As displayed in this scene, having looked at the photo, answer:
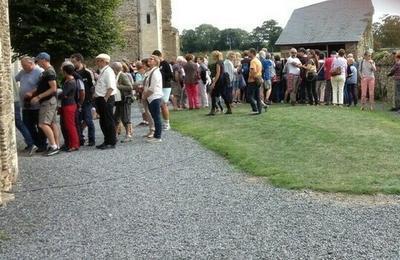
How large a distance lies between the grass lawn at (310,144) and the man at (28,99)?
137 inches

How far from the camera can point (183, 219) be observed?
20.3ft

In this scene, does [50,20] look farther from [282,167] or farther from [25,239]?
[25,239]

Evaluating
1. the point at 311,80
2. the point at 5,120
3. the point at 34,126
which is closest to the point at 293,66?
the point at 311,80

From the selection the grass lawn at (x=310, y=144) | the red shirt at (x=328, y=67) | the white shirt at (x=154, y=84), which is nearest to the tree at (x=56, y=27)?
the grass lawn at (x=310, y=144)

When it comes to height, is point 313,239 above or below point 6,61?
below

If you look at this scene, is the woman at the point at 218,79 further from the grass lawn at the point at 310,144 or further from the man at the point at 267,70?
the man at the point at 267,70

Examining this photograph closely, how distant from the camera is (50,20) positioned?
2628cm

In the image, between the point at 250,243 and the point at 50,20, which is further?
the point at 50,20

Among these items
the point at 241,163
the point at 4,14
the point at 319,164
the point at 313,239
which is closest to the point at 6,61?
the point at 4,14

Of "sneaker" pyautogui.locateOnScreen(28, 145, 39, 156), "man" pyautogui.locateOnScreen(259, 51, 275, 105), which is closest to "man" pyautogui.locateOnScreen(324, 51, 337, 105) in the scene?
"man" pyautogui.locateOnScreen(259, 51, 275, 105)

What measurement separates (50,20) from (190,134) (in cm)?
1614

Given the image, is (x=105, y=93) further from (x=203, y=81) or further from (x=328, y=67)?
(x=328, y=67)

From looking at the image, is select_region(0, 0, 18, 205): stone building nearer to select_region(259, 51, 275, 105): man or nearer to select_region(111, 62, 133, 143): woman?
select_region(111, 62, 133, 143): woman

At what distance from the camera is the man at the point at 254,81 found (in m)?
14.9
